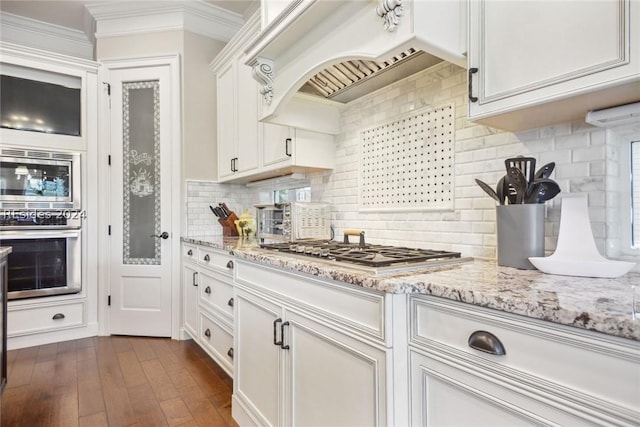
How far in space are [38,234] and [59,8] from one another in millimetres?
2146

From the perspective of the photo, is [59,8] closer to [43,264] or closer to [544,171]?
[43,264]

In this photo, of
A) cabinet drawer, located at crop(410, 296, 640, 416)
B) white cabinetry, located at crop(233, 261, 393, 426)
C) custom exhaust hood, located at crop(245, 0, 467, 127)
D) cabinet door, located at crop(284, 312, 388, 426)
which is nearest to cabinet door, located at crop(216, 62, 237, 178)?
custom exhaust hood, located at crop(245, 0, 467, 127)

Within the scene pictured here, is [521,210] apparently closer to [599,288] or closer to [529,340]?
[599,288]

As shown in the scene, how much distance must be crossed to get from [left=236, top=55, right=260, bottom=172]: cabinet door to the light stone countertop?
5.25ft

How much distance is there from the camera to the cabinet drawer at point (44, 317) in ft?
9.43

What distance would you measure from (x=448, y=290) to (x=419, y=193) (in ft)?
3.00

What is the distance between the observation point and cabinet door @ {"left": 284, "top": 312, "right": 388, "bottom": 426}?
1.04 metres

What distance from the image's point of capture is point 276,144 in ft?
7.74

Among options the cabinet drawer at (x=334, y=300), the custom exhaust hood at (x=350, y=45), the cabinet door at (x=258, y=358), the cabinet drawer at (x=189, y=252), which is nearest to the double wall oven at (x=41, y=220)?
the cabinet drawer at (x=189, y=252)

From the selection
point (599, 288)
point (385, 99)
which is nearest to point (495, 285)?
point (599, 288)

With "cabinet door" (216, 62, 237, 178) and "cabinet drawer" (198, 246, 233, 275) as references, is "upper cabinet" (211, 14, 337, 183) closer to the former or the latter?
"cabinet door" (216, 62, 237, 178)

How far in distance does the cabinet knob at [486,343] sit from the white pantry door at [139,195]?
2.90 meters

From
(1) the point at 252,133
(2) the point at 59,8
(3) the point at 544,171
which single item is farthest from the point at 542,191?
(2) the point at 59,8

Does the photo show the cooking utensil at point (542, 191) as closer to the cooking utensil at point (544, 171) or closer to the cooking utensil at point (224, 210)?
the cooking utensil at point (544, 171)
